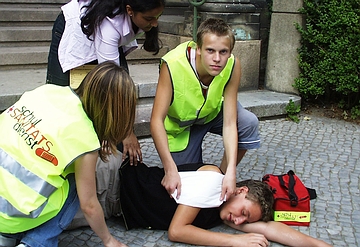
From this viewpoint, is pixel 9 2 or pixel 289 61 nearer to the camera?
pixel 289 61

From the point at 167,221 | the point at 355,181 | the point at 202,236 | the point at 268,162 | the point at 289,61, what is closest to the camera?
the point at 202,236

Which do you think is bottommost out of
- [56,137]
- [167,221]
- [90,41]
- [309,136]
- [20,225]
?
[309,136]

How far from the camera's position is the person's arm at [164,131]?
2891mm

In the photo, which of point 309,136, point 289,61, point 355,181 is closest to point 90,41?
point 355,181

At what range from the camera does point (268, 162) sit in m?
4.26

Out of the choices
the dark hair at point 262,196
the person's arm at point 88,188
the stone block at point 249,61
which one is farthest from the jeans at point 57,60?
the stone block at point 249,61

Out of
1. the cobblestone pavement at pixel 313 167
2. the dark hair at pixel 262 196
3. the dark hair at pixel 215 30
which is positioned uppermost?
the dark hair at pixel 215 30

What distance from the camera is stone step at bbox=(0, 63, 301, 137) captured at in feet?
15.3

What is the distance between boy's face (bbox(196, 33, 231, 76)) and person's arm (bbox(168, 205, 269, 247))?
862mm

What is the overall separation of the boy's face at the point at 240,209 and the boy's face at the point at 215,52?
2.46ft

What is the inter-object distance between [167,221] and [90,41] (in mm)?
1196

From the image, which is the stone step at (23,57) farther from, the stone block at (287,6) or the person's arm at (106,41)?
the person's arm at (106,41)

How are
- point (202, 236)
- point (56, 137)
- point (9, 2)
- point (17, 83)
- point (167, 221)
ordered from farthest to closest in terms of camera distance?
point (9, 2)
point (17, 83)
point (167, 221)
point (202, 236)
point (56, 137)

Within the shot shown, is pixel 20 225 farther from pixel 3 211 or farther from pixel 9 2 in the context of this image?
pixel 9 2
